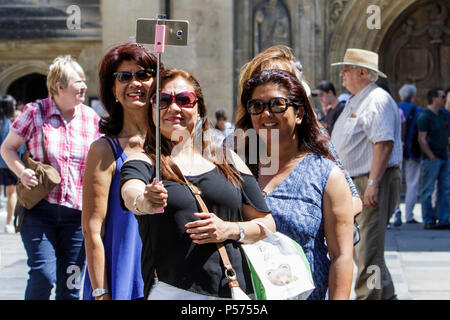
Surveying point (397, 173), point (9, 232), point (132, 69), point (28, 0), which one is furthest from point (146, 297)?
point (28, 0)

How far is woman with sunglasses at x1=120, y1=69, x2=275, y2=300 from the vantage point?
2.55 metres

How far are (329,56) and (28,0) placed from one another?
5286 mm

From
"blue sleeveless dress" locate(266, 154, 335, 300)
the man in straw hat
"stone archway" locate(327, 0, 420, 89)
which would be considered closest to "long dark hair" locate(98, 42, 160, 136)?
"blue sleeveless dress" locate(266, 154, 335, 300)

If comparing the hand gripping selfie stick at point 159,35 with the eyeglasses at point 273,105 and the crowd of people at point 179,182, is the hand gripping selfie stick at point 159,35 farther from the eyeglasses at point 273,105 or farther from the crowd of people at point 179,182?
the eyeglasses at point 273,105

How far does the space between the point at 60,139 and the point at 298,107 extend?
215 cm

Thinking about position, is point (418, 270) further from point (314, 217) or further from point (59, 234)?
point (314, 217)

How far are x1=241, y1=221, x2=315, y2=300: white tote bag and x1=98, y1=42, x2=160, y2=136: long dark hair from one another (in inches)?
48.6

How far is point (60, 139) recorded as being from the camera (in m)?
4.80

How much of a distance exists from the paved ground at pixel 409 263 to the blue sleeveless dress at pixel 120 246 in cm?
296

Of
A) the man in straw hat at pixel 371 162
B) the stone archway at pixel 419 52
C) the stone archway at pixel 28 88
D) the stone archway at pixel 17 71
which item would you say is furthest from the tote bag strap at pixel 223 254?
the stone archway at pixel 28 88

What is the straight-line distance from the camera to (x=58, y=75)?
478cm

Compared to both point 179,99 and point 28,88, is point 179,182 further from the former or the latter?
point 28,88

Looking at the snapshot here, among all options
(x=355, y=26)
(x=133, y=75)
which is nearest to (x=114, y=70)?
(x=133, y=75)

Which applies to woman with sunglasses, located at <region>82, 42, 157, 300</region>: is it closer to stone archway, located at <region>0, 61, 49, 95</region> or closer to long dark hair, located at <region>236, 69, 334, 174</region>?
long dark hair, located at <region>236, 69, 334, 174</region>
